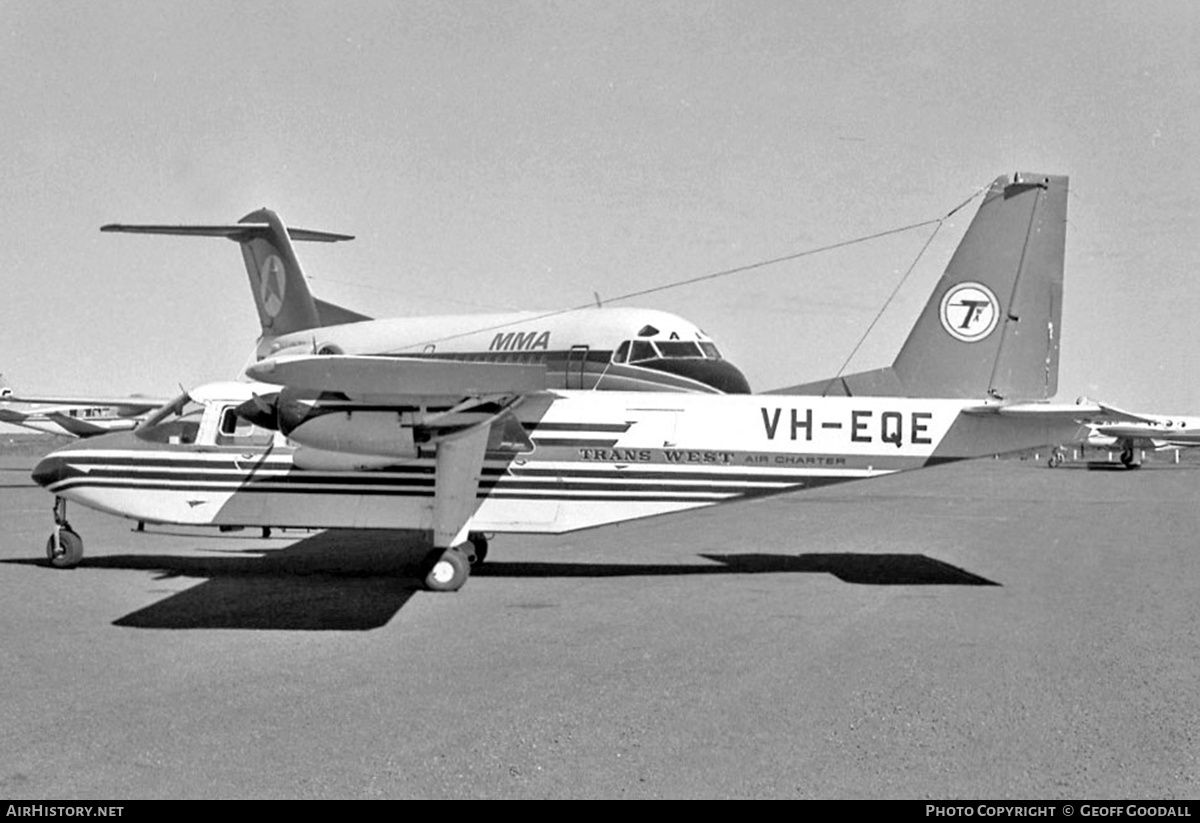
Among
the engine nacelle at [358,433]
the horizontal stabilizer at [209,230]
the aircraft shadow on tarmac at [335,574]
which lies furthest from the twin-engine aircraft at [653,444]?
the horizontal stabilizer at [209,230]

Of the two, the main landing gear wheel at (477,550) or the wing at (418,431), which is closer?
the wing at (418,431)

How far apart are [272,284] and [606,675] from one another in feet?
74.2

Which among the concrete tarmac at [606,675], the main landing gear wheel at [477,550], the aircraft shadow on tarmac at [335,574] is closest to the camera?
the concrete tarmac at [606,675]

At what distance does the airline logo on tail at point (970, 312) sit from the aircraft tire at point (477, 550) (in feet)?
20.6

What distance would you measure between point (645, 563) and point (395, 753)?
896 centimetres

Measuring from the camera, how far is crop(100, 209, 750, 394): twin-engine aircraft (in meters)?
18.4

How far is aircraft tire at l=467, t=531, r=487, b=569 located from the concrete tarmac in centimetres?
35

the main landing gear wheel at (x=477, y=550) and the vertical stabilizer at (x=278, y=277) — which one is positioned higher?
the vertical stabilizer at (x=278, y=277)

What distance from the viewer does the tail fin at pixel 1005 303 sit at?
1328cm

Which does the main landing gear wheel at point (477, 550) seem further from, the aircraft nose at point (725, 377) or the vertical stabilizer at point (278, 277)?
the vertical stabilizer at point (278, 277)

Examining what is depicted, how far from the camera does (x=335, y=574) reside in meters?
13.6

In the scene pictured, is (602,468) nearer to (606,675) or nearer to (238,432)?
(238,432)

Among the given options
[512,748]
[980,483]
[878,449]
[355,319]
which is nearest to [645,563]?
[878,449]
